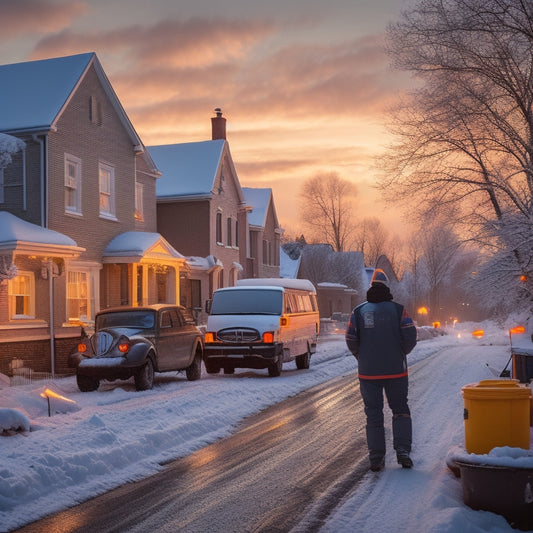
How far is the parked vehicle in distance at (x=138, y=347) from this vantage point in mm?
16031

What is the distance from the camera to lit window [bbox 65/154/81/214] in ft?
78.5

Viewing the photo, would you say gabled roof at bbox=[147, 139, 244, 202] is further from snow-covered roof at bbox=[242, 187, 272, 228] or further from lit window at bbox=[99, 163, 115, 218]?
lit window at bbox=[99, 163, 115, 218]

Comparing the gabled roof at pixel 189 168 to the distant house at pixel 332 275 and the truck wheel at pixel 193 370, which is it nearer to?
the truck wheel at pixel 193 370

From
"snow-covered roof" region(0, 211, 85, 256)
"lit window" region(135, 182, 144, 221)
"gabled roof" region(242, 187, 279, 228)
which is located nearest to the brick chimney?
"gabled roof" region(242, 187, 279, 228)

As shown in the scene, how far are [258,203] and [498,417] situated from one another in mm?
42057

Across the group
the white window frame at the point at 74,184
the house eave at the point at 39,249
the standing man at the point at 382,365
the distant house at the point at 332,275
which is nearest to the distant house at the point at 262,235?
the distant house at the point at 332,275

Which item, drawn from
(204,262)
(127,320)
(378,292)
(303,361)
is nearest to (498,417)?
(378,292)

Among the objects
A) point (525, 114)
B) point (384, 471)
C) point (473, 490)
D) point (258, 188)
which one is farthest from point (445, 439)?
point (258, 188)

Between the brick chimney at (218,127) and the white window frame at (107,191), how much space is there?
17.5m

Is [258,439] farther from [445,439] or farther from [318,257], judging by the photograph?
[318,257]

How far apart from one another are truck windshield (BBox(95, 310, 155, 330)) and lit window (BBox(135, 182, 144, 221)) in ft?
42.0

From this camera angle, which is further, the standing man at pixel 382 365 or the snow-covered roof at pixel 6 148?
the snow-covered roof at pixel 6 148

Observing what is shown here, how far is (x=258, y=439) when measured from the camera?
10.7m

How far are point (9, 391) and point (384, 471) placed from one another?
830cm
